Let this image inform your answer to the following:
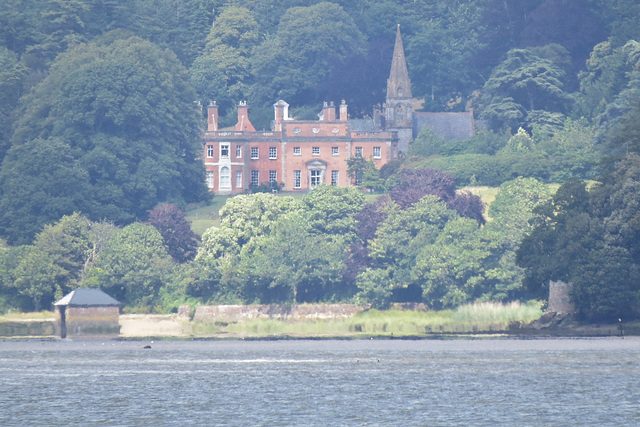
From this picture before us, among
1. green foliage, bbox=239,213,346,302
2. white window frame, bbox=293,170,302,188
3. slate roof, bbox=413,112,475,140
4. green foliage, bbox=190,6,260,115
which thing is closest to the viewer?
green foliage, bbox=239,213,346,302

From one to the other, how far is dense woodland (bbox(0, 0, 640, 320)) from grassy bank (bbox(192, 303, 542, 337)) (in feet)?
5.06

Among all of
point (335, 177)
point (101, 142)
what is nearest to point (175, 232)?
point (101, 142)

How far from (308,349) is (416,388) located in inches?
867

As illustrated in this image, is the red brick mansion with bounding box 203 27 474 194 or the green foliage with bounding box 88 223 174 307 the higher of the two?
the red brick mansion with bounding box 203 27 474 194

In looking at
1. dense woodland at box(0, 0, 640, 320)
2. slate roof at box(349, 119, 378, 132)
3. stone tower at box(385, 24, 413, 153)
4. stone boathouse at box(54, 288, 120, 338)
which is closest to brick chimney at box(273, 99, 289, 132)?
dense woodland at box(0, 0, 640, 320)

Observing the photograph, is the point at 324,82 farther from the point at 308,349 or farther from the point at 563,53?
the point at 308,349

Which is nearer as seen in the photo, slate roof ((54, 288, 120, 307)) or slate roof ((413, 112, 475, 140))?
slate roof ((54, 288, 120, 307))

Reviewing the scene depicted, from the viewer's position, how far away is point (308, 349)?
298ft

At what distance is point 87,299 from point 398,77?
60426 mm

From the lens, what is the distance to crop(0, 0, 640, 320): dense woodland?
101500mm

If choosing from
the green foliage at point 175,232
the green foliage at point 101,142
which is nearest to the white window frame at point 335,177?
the green foliage at point 101,142

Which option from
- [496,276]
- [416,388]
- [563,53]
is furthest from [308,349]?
[563,53]

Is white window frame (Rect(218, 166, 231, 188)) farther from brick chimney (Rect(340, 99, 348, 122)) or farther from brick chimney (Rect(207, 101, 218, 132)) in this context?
brick chimney (Rect(340, 99, 348, 122))

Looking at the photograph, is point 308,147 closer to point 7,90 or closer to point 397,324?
point 7,90
